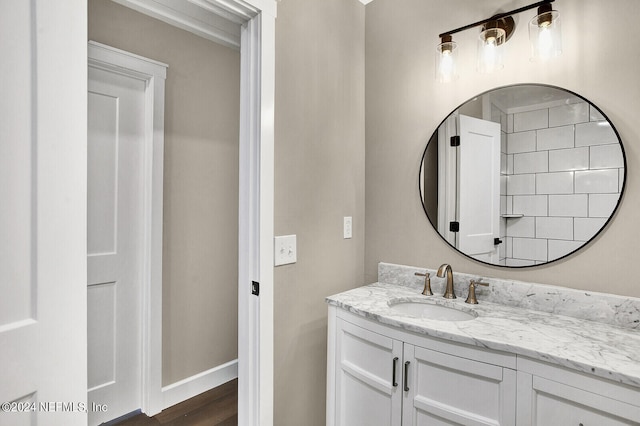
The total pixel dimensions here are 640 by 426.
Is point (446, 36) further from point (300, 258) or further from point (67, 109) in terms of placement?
point (67, 109)

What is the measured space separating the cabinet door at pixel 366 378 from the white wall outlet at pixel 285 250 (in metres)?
0.34

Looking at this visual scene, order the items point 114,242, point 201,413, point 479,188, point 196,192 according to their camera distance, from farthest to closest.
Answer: point 196,192 < point 201,413 < point 114,242 < point 479,188

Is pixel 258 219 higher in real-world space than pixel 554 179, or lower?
lower

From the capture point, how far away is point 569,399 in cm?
96

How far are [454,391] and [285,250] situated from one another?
2.72 ft

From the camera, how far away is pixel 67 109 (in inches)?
36.1

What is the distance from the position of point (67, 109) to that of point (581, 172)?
1750mm

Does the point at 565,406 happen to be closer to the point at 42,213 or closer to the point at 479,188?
the point at 479,188

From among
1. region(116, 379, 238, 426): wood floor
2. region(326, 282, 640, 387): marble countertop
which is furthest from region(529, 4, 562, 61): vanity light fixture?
region(116, 379, 238, 426): wood floor

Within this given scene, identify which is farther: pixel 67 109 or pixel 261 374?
pixel 261 374

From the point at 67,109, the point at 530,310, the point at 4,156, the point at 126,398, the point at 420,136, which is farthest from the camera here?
the point at 126,398

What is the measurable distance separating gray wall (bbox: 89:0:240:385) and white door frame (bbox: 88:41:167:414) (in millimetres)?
69

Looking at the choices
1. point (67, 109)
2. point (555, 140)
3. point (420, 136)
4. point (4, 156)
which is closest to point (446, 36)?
point (420, 136)

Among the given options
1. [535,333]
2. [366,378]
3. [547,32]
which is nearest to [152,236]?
[366,378]
